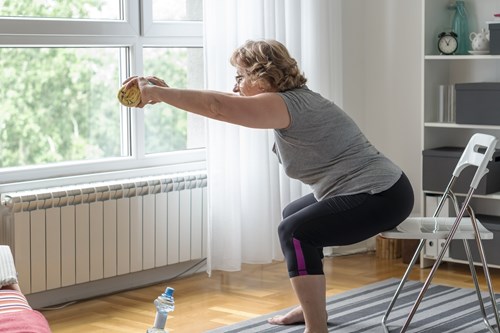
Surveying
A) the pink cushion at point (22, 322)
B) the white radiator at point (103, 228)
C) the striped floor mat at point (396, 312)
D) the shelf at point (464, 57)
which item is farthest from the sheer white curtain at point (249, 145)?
the pink cushion at point (22, 322)

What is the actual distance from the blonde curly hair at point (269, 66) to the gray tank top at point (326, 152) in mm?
58

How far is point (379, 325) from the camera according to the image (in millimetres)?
3904

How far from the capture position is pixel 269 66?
3.59 metres

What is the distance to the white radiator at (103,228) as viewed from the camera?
416 cm

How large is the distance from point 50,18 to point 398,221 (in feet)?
6.15

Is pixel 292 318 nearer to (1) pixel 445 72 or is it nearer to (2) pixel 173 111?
(2) pixel 173 111

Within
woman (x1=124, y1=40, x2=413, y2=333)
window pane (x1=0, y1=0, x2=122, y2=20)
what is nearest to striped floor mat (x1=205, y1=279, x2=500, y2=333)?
woman (x1=124, y1=40, x2=413, y2=333)

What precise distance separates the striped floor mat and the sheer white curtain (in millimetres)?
685

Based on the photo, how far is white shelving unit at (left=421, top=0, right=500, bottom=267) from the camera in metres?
5.03

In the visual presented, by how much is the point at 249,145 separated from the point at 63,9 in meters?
1.16

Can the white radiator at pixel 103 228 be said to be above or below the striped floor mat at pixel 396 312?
above

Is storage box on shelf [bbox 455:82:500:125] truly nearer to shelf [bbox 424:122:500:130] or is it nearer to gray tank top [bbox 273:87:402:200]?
shelf [bbox 424:122:500:130]

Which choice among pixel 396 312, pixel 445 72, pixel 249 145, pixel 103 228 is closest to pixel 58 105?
pixel 103 228

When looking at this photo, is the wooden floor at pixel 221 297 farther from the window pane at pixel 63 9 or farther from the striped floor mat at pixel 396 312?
the window pane at pixel 63 9
